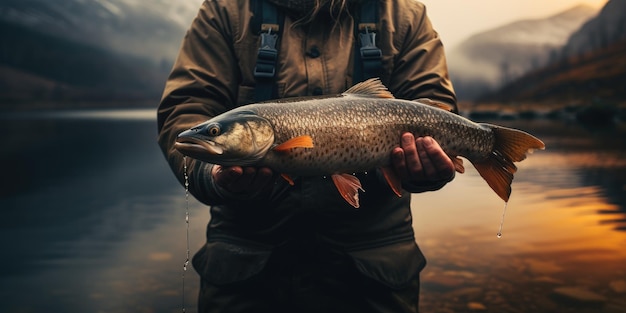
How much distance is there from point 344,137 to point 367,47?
814 mm

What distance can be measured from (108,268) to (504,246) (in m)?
7.07

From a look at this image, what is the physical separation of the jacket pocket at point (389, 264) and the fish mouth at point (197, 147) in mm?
1299

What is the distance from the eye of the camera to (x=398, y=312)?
3.59 m

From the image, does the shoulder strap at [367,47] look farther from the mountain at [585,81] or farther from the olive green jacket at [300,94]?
the mountain at [585,81]

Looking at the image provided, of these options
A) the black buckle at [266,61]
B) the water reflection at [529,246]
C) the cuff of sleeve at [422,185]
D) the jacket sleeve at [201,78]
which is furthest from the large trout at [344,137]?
the water reflection at [529,246]

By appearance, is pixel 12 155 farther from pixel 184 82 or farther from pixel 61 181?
pixel 184 82

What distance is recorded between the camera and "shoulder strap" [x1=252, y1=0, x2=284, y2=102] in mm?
3414

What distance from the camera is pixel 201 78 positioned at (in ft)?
11.5

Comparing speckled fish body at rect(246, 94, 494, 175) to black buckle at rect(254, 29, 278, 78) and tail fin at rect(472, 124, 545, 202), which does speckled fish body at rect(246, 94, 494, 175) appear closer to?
tail fin at rect(472, 124, 545, 202)

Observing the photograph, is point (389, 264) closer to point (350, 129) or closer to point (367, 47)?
point (350, 129)

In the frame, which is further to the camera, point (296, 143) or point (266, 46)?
point (266, 46)

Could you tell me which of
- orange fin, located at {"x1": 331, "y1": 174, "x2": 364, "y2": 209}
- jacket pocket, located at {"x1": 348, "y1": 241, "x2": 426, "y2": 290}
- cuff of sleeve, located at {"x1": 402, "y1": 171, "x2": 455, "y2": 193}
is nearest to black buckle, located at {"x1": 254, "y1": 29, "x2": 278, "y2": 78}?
orange fin, located at {"x1": 331, "y1": 174, "x2": 364, "y2": 209}

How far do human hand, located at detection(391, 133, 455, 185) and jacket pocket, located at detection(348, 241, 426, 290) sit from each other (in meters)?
0.67

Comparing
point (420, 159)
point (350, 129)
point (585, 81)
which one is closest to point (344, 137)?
point (350, 129)
